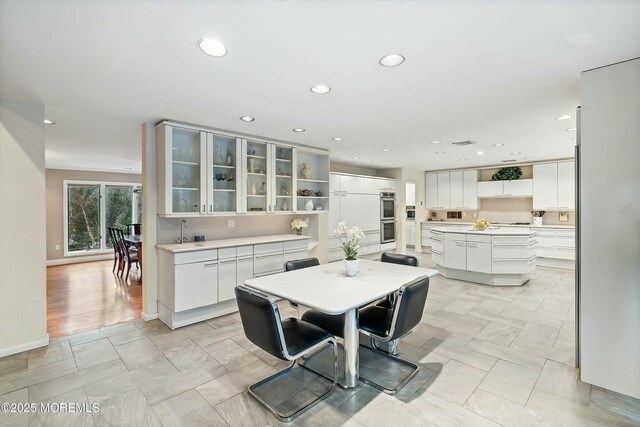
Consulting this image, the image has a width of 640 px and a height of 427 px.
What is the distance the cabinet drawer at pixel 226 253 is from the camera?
3865mm

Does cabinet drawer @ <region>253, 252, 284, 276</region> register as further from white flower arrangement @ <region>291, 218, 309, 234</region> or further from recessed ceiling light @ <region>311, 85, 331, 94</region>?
recessed ceiling light @ <region>311, 85, 331, 94</region>

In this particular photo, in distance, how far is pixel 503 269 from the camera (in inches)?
203

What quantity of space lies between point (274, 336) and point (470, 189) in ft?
24.8

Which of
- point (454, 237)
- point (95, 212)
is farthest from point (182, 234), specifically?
point (95, 212)

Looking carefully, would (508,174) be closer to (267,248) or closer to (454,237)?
(454,237)

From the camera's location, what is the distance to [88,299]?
15.3 feet

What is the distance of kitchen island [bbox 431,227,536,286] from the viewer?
5.12 metres

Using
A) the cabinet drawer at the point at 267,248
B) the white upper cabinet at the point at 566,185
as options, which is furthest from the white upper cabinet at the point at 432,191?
the cabinet drawer at the point at 267,248

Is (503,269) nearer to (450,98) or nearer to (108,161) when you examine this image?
(450,98)

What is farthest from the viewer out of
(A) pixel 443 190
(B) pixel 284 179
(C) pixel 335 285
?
(A) pixel 443 190

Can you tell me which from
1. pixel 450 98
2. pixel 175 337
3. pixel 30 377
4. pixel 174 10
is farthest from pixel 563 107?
pixel 30 377

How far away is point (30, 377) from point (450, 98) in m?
4.40

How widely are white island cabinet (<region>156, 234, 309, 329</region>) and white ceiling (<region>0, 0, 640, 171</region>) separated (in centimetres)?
157

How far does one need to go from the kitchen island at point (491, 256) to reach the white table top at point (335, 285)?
9.44 ft
